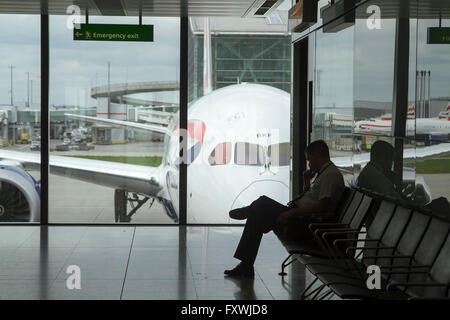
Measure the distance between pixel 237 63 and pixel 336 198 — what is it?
4.95m

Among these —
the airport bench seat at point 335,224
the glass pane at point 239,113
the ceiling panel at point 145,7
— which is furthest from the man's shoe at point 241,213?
the glass pane at point 239,113

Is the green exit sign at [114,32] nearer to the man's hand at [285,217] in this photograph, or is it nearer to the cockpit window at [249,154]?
the cockpit window at [249,154]

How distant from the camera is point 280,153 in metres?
11.3

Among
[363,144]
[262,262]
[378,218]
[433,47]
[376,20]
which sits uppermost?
[376,20]

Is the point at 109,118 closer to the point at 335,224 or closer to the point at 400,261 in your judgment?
the point at 335,224

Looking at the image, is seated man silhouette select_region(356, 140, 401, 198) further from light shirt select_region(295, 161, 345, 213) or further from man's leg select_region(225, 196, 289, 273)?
man's leg select_region(225, 196, 289, 273)

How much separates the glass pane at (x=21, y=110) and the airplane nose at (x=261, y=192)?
313cm

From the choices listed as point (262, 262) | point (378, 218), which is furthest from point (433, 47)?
point (262, 262)

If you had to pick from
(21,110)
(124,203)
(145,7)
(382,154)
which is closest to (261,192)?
(124,203)

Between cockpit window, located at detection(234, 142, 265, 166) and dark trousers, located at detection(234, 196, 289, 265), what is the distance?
14.5ft

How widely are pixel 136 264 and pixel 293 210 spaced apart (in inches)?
70.1

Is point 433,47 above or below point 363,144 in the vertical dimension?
above

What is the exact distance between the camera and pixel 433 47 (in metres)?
5.15
